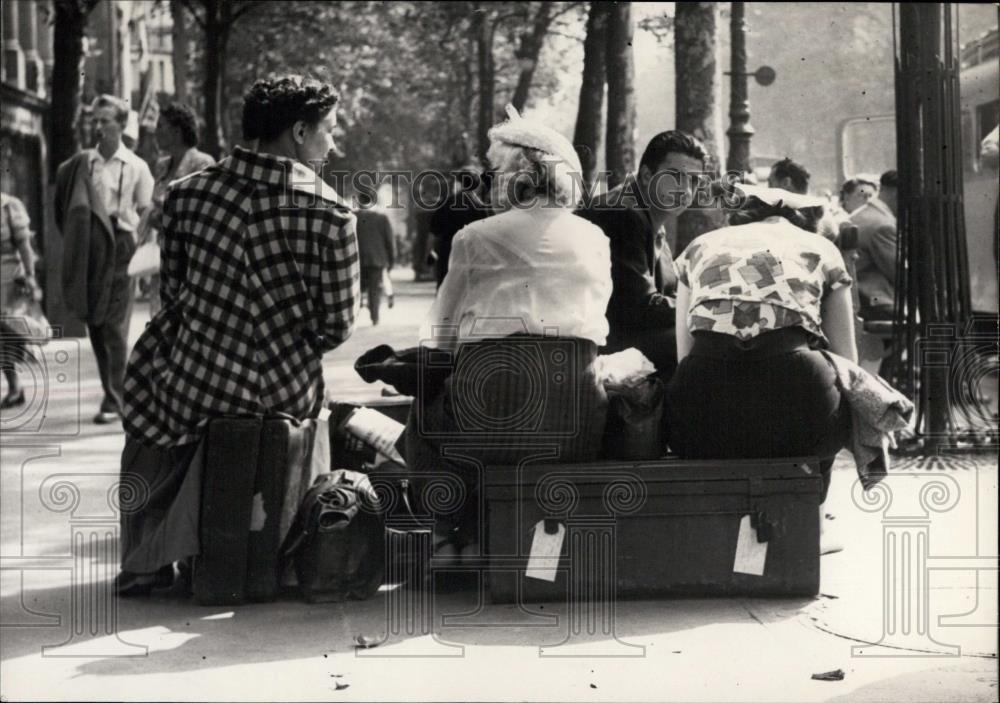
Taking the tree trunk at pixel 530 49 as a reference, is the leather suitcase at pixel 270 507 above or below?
below

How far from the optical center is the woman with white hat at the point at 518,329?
245 inches

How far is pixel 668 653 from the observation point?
546cm

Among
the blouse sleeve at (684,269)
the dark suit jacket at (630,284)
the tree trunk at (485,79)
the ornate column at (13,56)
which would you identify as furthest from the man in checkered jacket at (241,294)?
the tree trunk at (485,79)

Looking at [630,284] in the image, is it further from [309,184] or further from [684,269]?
[309,184]

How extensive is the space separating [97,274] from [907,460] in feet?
17.6

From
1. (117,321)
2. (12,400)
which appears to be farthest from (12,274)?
(117,321)

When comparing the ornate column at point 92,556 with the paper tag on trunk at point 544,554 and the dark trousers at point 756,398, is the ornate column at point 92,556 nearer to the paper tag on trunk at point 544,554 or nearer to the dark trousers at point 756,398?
the paper tag on trunk at point 544,554

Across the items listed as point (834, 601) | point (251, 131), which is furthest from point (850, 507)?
point (251, 131)

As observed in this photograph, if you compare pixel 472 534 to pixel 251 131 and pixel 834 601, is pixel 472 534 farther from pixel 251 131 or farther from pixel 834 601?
pixel 251 131

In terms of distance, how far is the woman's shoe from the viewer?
12.0 meters

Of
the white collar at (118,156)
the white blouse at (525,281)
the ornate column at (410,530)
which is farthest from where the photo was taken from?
the white collar at (118,156)

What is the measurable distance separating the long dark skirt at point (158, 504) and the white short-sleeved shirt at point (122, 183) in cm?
465

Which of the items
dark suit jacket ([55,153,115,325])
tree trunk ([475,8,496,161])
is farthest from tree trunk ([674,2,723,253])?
tree trunk ([475,8,496,161])

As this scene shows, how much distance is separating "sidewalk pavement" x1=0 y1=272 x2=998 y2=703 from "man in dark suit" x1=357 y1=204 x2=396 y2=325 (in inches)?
551
